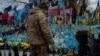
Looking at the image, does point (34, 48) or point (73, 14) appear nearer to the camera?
point (34, 48)

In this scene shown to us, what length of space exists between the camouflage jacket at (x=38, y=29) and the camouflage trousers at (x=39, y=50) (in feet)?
0.33

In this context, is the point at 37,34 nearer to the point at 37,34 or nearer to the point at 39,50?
the point at 37,34

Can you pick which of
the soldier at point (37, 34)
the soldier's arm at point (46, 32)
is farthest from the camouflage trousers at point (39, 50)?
the soldier's arm at point (46, 32)

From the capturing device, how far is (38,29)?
9680 millimetres

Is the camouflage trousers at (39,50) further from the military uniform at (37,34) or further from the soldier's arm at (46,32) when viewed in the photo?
the soldier's arm at (46,32)

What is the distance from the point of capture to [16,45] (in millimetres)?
12414

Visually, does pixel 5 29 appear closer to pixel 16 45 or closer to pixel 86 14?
pixel 16 45

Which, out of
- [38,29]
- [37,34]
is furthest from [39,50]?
[38,29]

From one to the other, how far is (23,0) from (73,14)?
1562 millimetres

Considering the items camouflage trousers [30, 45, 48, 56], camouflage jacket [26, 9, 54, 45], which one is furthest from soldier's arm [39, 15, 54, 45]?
camouflage trousers [30, 45, 48, 56]

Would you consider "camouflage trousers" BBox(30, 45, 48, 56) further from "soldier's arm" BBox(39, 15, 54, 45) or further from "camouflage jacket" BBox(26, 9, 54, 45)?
"soldier's arm" BBox(39, 15, 54, 45)

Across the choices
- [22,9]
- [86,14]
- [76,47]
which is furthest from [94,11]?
[22,9]

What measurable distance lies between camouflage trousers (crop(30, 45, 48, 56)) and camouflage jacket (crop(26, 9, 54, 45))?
10cm

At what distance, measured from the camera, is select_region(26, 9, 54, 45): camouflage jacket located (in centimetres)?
949
